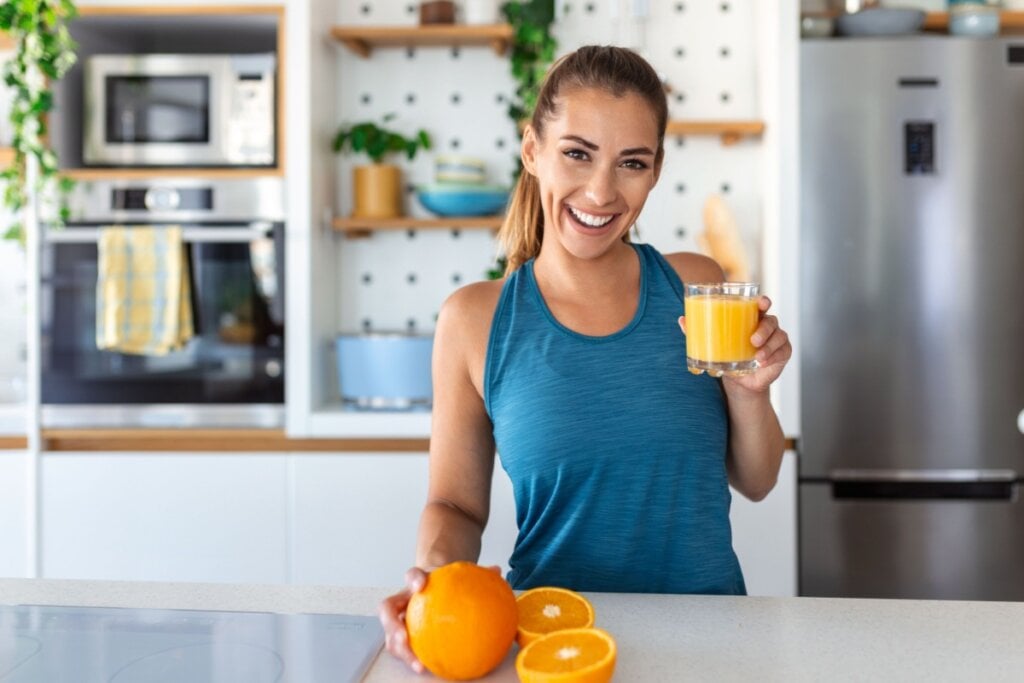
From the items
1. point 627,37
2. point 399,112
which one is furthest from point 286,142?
point 627,37

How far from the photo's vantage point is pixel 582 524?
1339 mm

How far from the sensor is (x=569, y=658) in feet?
2.98

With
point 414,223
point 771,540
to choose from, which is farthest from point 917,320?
point 414,223

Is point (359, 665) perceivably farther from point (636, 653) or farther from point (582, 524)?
point (582, 524)

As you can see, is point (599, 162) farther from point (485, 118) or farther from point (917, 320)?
point (485, 118)

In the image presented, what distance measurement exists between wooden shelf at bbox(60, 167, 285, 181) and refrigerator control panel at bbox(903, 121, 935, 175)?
1.58 metres

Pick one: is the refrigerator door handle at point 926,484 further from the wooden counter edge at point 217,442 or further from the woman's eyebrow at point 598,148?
the woman's eyebrow at point 598,148

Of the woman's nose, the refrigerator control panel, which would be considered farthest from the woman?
the refrigerator control panel

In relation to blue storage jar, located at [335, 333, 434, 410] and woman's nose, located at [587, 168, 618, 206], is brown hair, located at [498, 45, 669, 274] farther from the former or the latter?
blue storage jar, located at [335, 333, 434, 410]

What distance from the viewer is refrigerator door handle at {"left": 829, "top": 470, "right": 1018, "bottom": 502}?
2.60 m

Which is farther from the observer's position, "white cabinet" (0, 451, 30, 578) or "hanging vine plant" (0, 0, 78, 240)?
"white cabinet" (0, 451, 30, 578)

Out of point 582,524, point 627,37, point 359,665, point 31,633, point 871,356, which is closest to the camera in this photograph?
point 359,665

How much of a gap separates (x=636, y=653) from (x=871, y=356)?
1.76m

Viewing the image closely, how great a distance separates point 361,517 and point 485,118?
123cm
